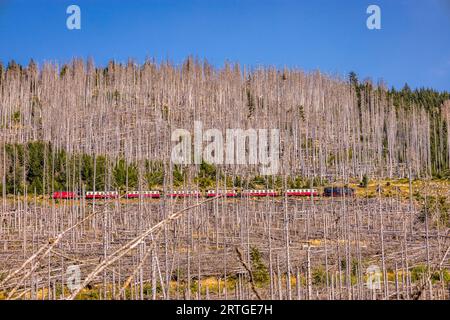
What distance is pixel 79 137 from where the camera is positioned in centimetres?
3491

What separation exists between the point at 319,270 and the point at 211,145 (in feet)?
70.8

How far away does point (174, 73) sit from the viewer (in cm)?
4650

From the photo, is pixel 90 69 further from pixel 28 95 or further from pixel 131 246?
pixel 131 246

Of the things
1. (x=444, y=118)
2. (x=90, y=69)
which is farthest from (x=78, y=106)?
(x=444, y=118)

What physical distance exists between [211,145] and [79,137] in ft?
28.6

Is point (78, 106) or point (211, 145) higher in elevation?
point (78, 106)

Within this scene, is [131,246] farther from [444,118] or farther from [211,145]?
[444,118]

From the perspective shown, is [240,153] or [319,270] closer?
[319,270]

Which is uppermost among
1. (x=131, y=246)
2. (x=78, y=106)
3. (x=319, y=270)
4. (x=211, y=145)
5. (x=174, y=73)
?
(x=174, y=73)
